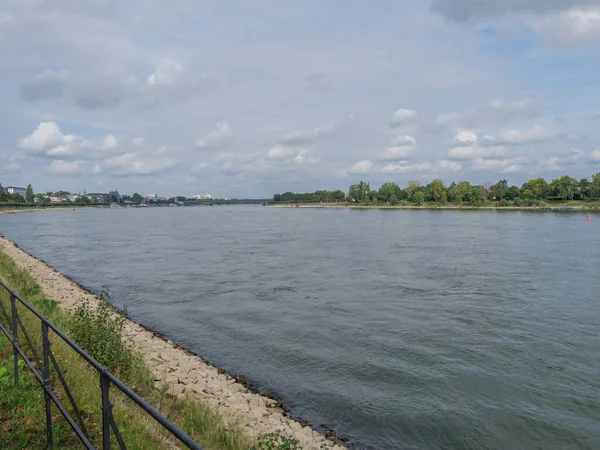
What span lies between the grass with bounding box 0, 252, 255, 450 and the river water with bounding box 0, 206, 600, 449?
3545mm

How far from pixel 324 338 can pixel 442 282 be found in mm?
14608

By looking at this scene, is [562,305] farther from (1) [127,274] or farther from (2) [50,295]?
(1) [127,274]

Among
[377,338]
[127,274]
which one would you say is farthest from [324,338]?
[127,274]

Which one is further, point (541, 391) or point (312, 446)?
point (541, 391)

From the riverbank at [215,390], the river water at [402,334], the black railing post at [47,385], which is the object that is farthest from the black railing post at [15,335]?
the river water at [402,334]

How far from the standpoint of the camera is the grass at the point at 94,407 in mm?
6172

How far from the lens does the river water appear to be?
41.0 feet

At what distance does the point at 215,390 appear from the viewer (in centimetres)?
1293

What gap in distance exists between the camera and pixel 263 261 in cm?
4078

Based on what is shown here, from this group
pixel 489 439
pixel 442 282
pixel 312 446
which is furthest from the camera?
pixel 442 282

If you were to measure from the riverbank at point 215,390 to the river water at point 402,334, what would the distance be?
975mm

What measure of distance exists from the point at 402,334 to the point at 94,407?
1473cm

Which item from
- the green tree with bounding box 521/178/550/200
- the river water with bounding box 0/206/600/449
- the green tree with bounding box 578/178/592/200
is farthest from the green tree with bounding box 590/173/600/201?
the river water with bounding box 0/206/600/449

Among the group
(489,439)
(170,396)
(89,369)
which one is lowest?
(489,439)
